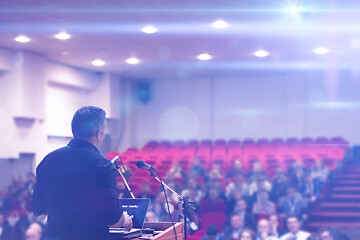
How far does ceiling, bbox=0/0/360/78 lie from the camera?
6680 mm

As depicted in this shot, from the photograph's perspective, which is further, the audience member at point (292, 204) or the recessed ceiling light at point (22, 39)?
the recessed ceiling light at point (22, 39)

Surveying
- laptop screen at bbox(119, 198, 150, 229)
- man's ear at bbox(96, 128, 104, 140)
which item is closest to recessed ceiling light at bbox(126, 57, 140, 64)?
laptop screen at bbox(119, 198, 150, 229)

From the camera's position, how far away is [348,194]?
394 inches

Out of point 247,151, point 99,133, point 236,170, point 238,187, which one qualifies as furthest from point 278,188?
point 99,133

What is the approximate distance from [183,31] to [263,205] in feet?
9.81

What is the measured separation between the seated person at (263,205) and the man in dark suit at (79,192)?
5926 mm

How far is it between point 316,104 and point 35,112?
279 inches

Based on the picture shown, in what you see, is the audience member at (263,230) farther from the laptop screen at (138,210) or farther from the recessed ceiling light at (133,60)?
the recessed ceiling light at (133,60)

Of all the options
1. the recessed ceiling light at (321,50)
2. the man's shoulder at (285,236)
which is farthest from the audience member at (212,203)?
the recessed ceiling light at (321,50)

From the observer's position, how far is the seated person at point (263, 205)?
7801 millimetres

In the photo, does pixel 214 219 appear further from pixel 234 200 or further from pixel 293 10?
pixel 293 10

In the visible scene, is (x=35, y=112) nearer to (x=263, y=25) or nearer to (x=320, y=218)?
(x=263, y=25)

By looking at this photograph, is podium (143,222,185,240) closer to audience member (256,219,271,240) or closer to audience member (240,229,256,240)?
audience member (240,229,256,240)

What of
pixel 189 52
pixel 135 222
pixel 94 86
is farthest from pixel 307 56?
pixel 135 222
